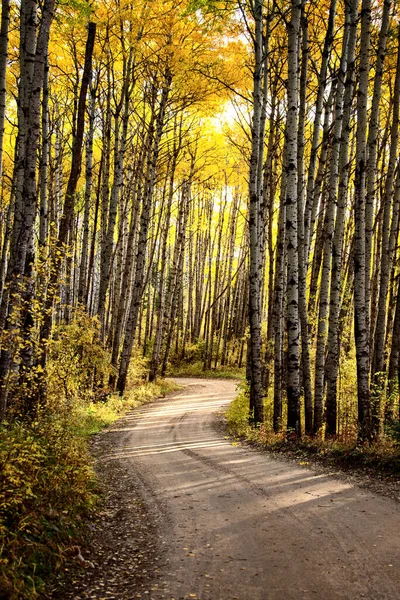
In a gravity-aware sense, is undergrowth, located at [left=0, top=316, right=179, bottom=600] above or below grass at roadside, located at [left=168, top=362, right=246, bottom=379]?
above

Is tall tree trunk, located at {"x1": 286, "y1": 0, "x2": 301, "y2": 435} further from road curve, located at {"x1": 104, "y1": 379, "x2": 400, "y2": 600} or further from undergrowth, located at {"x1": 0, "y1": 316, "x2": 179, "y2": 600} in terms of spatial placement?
undergrowth, located at {"x1": 0, "y1": 316, "x2": 179, "y2": 600}

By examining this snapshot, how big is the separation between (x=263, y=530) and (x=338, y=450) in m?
3.95

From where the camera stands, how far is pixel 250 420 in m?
12.5

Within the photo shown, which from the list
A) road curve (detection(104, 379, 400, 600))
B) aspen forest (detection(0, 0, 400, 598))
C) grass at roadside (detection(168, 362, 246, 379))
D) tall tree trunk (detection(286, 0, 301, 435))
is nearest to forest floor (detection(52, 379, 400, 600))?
road curve (detection(104, 379, 400, 600))

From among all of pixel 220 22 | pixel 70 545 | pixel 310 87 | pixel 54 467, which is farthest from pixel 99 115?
pixel 70 545

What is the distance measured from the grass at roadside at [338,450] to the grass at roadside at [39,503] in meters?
4.03

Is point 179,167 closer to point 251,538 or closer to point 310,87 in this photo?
point 310,87

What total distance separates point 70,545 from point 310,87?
44.0 ft

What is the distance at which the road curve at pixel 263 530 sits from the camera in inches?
150

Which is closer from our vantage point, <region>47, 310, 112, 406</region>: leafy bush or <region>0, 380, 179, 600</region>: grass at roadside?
<region>0, 380, 179, 600</region>: grass at roadside

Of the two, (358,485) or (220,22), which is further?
(220,22)

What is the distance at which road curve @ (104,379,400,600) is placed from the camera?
3812mm

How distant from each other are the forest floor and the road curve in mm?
11

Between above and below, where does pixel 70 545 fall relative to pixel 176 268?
below
